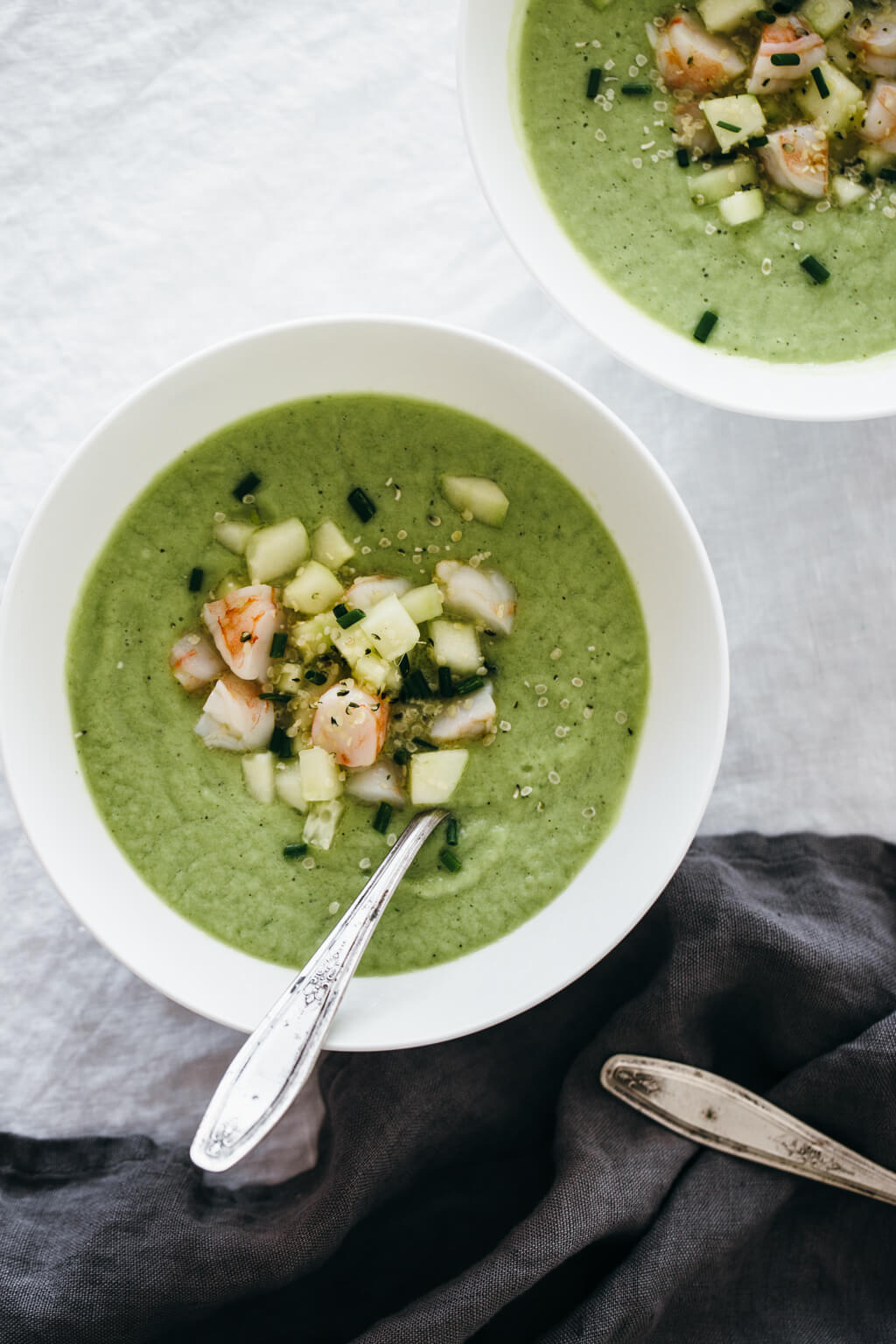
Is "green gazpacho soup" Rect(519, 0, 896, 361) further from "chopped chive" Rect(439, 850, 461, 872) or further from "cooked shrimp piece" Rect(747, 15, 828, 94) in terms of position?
"chopped chive" Rect(439, 850, 461, 872)

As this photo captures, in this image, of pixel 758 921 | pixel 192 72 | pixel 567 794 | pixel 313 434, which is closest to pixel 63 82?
pixel 192 72

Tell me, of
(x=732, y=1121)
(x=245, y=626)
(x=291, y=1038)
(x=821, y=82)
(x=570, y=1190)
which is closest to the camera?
(x=291, y=1038)

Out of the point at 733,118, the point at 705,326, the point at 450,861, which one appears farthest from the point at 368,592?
the point at 733,118

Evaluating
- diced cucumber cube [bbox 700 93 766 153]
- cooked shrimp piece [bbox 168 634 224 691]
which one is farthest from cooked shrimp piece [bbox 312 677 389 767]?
diced cucumber cube [bbox 700 93 766 153]

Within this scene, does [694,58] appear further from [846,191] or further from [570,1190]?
[570,1190]

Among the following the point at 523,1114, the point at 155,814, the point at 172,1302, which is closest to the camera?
the point at 155,814

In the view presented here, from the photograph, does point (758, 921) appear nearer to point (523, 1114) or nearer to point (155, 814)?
point (523, 1114)

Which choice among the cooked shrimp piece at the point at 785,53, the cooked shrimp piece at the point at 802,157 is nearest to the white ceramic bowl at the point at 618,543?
the cooked shrimp piece at the point at 802,157
